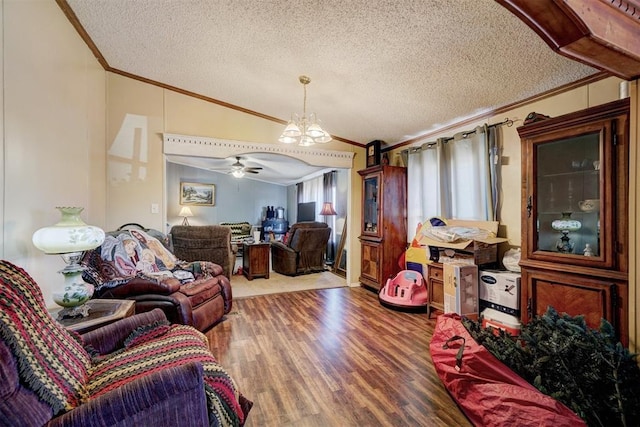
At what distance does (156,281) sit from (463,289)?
2.79 metres

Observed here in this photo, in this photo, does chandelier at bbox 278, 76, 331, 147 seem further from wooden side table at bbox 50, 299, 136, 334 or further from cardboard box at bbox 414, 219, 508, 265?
wooden side table at bbox 50, 299, 136, 334

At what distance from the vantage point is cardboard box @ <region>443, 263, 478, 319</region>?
8.56 feet

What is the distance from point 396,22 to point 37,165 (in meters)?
2.70

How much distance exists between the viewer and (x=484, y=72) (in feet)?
7.59

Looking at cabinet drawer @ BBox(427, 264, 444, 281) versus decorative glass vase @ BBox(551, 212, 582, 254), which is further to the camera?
cabinet drawer @ BBox(427, 264, 444, 281)

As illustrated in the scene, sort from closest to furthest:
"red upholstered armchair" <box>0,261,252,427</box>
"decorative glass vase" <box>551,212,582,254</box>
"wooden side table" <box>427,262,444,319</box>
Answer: "red upholstered armchair" <box>0,261,252,427</box> < "decorative glass vase" <box>551,212,582,254</box> < "wooden side table" <box>427,262,444,319</box>

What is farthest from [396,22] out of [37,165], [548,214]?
[37,165]

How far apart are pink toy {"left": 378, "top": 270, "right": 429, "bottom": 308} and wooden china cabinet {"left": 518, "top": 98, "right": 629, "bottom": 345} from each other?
1267 mm

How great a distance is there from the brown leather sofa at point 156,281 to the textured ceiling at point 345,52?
193 cm

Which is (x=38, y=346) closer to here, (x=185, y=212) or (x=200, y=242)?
(x=200, y=242)

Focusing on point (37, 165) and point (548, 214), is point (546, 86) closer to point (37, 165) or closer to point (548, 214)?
point (548, 214)

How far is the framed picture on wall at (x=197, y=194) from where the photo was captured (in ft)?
24.9

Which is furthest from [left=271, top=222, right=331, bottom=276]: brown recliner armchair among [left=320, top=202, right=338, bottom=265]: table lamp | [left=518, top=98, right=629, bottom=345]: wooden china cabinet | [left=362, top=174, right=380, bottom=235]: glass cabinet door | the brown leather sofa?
[left=518, top=98, right=629, bottom=345]: wooden china cabinet

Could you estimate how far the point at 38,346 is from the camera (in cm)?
98
